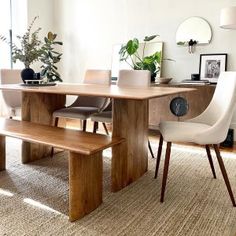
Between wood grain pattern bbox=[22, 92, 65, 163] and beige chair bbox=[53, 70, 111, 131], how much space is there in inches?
3.7

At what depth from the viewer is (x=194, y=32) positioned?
12.5ft

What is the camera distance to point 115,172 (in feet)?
6.90

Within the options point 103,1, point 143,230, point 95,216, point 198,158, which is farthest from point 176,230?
point 103,1

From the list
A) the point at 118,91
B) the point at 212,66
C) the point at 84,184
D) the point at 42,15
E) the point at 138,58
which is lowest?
the point at 84,184

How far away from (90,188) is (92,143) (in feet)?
0.93

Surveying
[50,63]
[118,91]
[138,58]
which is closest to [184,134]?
[118,91]

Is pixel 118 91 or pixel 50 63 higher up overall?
pixel 50 63

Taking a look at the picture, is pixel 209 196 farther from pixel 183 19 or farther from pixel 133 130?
pixel 183 19

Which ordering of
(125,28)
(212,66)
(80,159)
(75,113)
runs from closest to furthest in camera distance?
1. (80,159)
2. (75,113)
3. (212,66)
4. (125,28)

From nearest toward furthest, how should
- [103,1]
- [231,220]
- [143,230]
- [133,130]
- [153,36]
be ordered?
1. [143,230]
2. [231,220]
3. [133,130]
4. [153,36]
5. [103,1]

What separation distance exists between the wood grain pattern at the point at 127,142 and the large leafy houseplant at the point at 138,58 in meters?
1.66

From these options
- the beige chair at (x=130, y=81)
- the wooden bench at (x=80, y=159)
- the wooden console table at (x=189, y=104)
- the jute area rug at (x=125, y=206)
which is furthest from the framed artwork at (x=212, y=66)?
the wooden bench at (x=80, y=159)

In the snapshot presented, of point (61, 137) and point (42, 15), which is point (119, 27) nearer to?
point (42, 15)

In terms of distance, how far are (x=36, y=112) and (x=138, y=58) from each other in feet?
6.60
